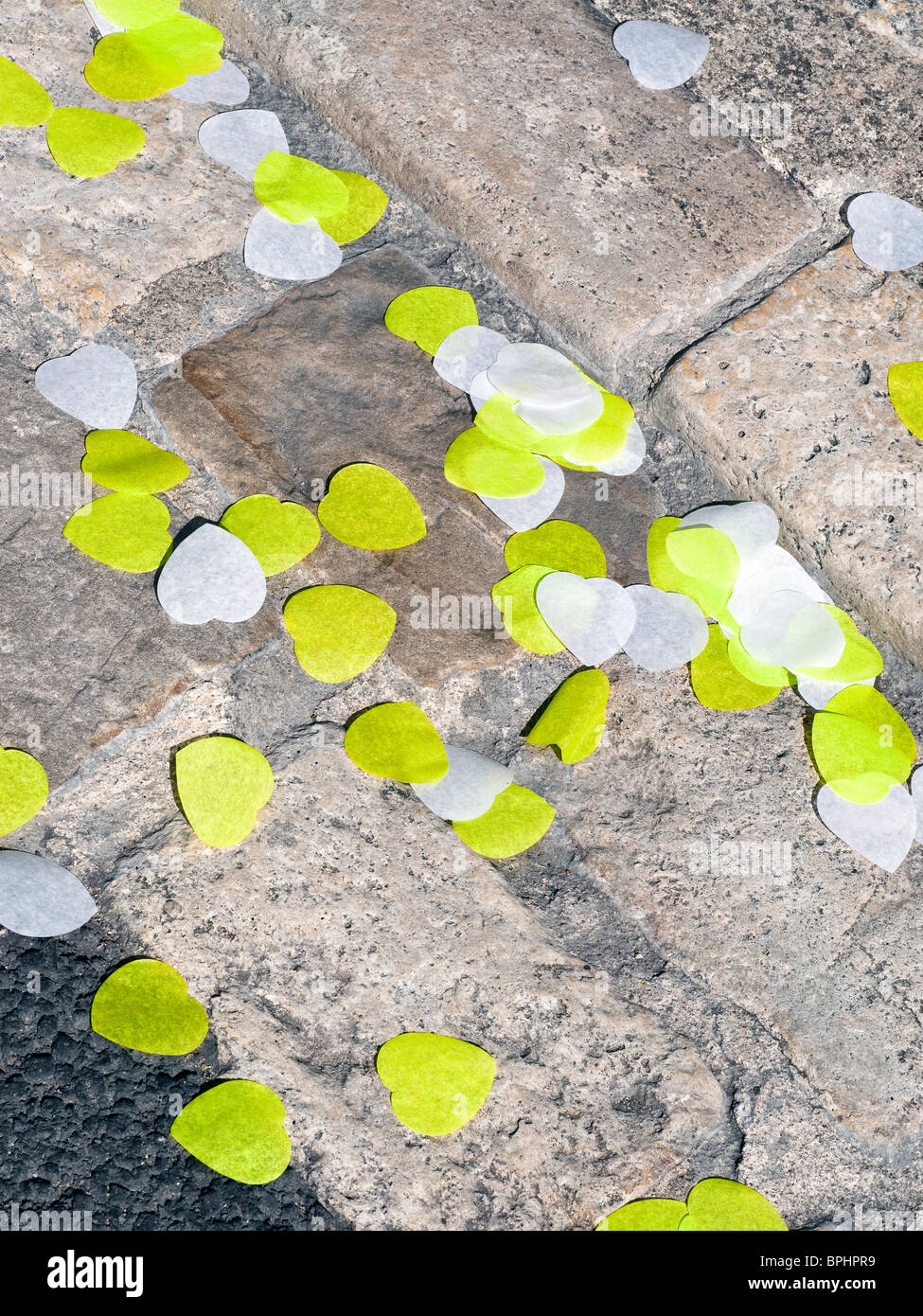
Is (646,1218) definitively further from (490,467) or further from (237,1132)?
(490,467)

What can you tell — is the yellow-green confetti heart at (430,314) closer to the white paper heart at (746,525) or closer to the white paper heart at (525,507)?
the white paper heart at (525,507)

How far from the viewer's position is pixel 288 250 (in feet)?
5.10

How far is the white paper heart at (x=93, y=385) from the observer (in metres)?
1.39

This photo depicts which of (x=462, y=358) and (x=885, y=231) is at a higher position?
(x=885, y=231)

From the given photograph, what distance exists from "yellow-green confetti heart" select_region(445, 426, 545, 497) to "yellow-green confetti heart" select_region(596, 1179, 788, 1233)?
0.82 metres

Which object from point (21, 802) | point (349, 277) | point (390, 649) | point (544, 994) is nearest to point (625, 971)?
point (544, 994)

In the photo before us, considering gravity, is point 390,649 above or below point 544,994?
above

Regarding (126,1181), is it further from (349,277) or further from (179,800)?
(349,277)

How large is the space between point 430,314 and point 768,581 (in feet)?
1.91

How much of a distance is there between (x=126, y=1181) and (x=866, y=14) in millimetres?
1953

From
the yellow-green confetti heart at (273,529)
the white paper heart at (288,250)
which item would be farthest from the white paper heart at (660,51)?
the yellow-green confetti heart at (273,529)

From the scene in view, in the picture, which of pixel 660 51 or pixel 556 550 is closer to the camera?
pixel 556 550

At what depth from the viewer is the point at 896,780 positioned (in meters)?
1.29

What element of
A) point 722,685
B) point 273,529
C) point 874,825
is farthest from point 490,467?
point 874,825
